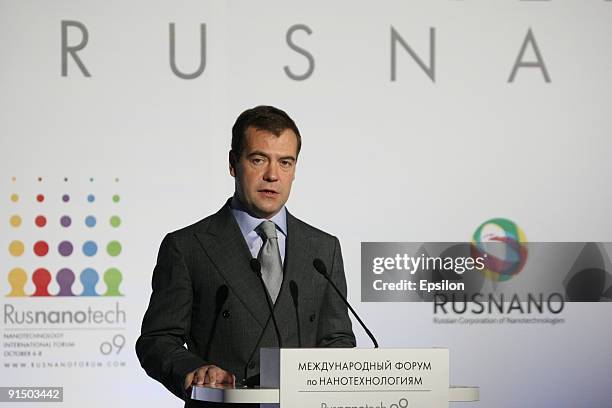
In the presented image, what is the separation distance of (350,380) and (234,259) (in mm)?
827

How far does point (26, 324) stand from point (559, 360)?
2.63m

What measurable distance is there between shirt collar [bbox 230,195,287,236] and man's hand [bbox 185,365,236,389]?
693 millimetres

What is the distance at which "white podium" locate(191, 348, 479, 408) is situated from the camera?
105 inches

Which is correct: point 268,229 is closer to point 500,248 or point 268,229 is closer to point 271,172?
point 271,172

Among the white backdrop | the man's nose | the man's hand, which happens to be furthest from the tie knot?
the white backdrop

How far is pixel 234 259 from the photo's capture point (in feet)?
11.3

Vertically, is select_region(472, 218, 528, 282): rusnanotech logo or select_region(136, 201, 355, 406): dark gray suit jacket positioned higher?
select_region(472, 218, 528, 282): rusnanotech logo

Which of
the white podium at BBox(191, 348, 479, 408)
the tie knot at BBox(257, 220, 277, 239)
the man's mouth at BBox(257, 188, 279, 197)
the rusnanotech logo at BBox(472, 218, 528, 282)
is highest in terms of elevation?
the rusnanotech logo at BBox(472, 218, 528, 282)

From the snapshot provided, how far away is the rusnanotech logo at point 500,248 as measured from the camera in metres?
5.63

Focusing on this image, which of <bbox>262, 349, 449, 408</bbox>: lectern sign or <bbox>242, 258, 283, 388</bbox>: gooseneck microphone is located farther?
<bbox>242, 258, 283, 388</bbox>: gooseneck microphone

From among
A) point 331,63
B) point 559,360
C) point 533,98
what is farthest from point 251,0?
point 559,360
